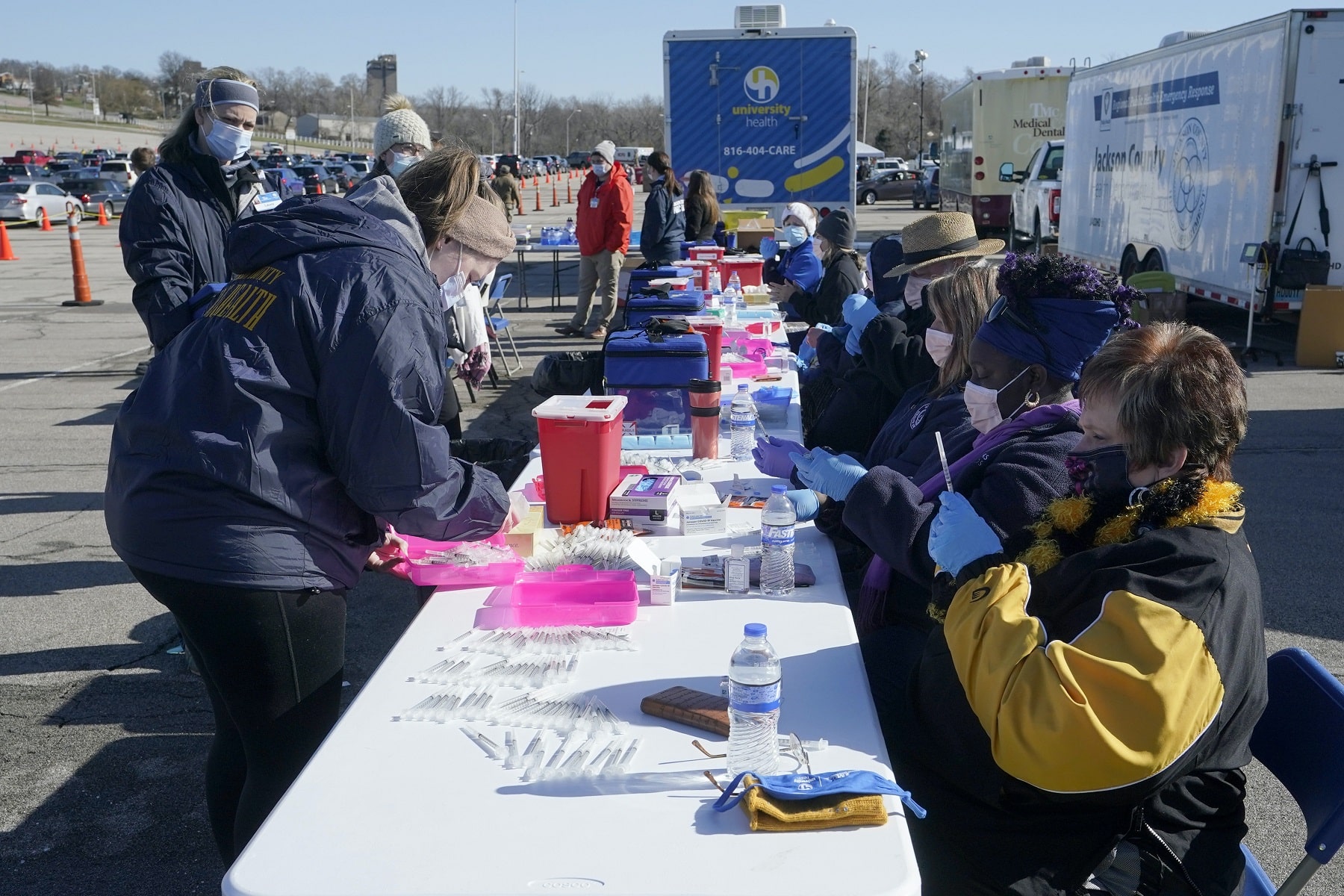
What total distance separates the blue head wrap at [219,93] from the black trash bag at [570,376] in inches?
54.3

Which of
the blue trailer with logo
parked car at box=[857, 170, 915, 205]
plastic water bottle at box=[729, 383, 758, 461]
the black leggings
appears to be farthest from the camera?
parked car at box=[857, 170, 915, 205]

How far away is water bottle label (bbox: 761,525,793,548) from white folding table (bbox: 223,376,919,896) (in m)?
0.34

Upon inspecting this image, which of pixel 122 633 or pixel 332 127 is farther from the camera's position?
pixel 332 127

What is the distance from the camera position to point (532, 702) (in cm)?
195

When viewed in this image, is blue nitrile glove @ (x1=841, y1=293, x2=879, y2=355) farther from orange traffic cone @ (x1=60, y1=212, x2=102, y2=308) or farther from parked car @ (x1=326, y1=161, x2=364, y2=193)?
parked car @ (x1=326, y1=161, x2=364, y2=193)

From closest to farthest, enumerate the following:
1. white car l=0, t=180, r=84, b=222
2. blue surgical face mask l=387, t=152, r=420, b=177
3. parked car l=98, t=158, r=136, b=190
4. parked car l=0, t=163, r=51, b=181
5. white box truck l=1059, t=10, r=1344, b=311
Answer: blue surgical face mask l=387, t=152, r=420, b=177, white box truck l=1059, t=10, r=1344, b=311, white car l=0, t=180, r=84, b=222, parked car l=0, t=163, r=51, b=181, parked car l=98, t=158, r=136, b=190

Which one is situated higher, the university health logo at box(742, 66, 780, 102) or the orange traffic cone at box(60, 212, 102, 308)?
the university health logo at box(742, 66, 780, 102)

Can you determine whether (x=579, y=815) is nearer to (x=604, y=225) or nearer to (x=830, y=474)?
(x=830, y=474)

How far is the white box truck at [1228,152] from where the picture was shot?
329 inches

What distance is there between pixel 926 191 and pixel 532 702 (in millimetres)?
34558

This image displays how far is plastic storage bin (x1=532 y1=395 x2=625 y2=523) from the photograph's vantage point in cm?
281

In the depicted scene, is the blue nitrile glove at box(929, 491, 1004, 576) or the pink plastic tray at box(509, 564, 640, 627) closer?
the blue nitrile glove at box(929, 491, 1004, 576)

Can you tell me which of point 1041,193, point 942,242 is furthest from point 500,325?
point 1041,193

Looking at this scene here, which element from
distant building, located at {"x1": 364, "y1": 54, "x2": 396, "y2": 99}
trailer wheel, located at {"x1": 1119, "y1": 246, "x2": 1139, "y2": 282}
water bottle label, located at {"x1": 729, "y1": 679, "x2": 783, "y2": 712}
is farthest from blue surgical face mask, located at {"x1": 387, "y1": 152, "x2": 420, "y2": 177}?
trailer wheel, located at {"x1": 1119, "y1": 246, "x2": 1139, "y2": 282}
